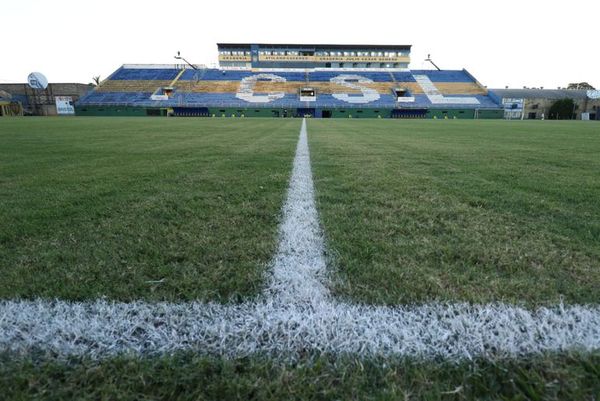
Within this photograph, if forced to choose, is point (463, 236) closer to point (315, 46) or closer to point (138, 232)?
point (138, 232)

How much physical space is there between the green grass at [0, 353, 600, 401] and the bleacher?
38.4 m

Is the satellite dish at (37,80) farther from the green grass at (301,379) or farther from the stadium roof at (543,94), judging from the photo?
the stadium roof at (543,94)

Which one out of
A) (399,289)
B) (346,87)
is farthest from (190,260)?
(346,87)

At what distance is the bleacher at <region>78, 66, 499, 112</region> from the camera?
3788 centimetres

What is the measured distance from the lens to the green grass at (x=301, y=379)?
78cm

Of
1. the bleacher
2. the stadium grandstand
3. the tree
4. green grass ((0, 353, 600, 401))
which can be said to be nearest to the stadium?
green grass ((0, 353, 600, 401))

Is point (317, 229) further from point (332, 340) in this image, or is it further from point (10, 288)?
point (10, 288)

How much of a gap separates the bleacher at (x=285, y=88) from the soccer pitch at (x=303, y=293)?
3706 centimetres

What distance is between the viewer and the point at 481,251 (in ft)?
5.15

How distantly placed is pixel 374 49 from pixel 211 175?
55.1 meters

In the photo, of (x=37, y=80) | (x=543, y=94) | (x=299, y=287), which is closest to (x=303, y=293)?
(x=299, y=287)

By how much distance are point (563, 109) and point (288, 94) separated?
118 ft

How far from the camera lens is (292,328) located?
105 centimetres

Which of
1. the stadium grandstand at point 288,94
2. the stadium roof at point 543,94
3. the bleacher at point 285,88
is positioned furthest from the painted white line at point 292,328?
the stadium roof at point 543,94
